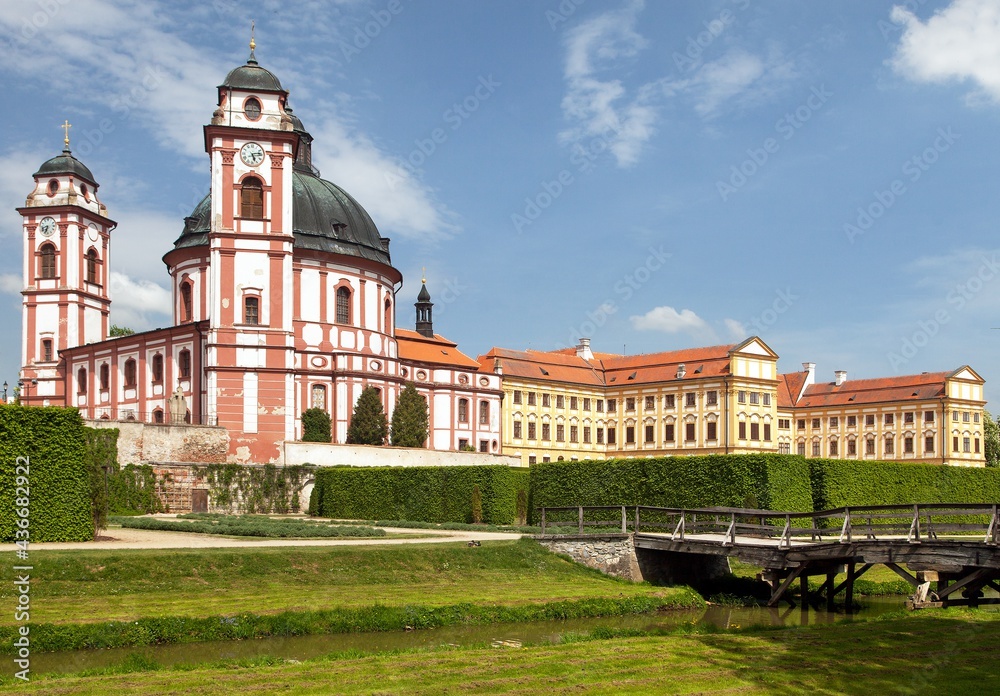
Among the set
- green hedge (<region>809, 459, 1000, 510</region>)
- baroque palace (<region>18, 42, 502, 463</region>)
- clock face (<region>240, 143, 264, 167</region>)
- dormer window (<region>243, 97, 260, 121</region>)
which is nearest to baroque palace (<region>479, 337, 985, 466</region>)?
baroque palace (<region>18, 42, 502, 463</region>)

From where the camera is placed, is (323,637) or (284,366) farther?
(284,366)

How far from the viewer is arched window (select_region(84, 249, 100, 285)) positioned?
217 feet

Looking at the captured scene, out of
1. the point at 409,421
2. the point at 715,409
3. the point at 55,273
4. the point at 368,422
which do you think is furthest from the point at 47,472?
the point at 715,409

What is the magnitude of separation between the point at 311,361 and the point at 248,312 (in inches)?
240

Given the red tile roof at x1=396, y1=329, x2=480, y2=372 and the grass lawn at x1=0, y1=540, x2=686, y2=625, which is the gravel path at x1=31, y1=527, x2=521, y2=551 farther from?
the red tile roof at x1=396, y1=329, x2=480, y2=372

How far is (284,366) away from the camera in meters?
52.9

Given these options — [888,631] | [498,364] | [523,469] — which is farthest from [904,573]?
[498,364]

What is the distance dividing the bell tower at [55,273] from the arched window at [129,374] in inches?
267

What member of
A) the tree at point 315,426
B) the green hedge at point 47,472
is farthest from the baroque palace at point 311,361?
the green hedge at point 47,472

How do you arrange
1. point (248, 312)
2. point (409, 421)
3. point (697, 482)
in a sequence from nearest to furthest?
point (697, 482)
point (248, 312)
point (409, 421)

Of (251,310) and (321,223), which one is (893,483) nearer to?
(251,310)

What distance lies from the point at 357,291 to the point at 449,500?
2347 centimetres

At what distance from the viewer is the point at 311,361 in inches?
2279

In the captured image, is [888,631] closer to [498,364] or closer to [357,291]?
[357,291]
